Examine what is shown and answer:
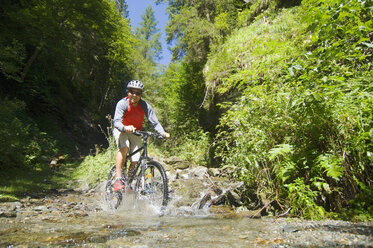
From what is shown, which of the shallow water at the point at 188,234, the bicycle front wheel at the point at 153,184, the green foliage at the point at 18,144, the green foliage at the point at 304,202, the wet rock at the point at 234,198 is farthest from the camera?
the green foliage at the point at 18,144

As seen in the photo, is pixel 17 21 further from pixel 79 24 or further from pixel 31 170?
pixel 31 170

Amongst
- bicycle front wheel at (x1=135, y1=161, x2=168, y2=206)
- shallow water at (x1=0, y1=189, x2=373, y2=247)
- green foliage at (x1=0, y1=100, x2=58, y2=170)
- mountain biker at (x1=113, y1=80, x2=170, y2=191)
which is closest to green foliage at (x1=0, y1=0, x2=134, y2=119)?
green foliage at (x1=0, y1=100, x2=58, y2=170)

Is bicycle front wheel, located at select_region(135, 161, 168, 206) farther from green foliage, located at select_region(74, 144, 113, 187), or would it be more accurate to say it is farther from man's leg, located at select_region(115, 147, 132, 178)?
green foliage, located at select_region(74, 144, 113, 187)

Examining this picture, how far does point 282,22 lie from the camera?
30.2 ft

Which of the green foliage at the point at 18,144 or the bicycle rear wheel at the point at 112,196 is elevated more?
the green foliage at the point at 18,144

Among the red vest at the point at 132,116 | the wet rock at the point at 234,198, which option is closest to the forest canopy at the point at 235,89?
the wet rock at the point at 234,198

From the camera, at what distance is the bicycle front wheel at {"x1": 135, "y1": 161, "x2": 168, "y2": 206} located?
399cm

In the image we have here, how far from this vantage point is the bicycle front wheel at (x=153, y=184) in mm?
3991

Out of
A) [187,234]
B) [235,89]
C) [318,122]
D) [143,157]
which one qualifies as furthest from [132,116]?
[235,89]

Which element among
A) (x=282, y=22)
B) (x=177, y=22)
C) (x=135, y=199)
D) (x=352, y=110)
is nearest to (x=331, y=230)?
(x=352, y=110)

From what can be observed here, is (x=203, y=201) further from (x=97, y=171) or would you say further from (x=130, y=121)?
(x=97, y=171)

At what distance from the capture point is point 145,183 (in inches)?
167

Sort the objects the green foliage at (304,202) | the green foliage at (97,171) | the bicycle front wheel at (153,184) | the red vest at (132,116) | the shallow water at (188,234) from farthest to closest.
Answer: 1. the green foliage at (97,171)
2. the red vest at (132,116)
3. the bicycle front wheel at (153,184)
4. the green foliage at (304,202)
5. the shallow water at (188,234)

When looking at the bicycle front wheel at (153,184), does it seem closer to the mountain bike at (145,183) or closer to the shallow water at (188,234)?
the mountain bike at (145,183)
